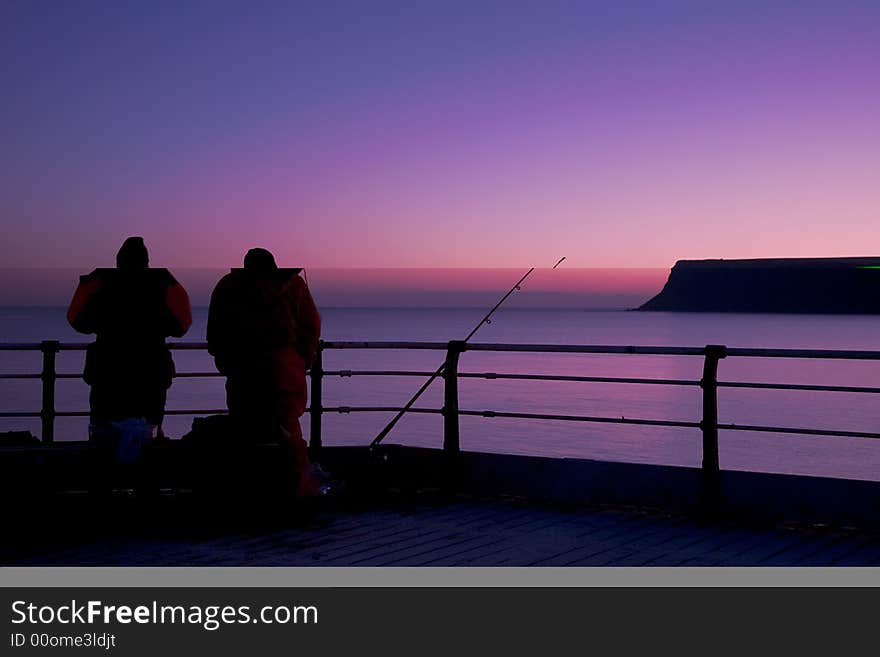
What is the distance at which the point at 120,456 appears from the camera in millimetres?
5609

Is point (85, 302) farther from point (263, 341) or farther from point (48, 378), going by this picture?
point (48, 378)

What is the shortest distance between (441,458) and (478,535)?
1.31 metres

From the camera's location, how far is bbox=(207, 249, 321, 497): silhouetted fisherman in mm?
5715

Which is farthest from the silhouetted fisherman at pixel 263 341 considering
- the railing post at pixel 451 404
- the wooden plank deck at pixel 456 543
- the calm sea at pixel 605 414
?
the calm sea at pixel 605 414

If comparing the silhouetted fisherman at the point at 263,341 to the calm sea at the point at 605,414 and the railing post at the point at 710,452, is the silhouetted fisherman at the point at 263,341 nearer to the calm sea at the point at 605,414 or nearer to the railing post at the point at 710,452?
the railing post at the point at 710,452

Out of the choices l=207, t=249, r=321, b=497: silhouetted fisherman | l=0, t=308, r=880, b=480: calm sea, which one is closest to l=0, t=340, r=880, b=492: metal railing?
l=207, t=249, r=321, b=497: silhouetted fisherman

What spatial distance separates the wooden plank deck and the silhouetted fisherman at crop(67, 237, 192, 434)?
2.34 ft

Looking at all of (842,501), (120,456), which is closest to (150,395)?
(120,456)

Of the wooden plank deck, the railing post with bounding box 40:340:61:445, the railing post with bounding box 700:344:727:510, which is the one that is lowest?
the wooden plank deck

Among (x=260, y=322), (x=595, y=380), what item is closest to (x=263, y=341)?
(x=260, y=322)

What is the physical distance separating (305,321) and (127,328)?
953mm

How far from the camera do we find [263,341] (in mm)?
5715

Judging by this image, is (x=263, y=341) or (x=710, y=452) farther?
(x=710, y=452)

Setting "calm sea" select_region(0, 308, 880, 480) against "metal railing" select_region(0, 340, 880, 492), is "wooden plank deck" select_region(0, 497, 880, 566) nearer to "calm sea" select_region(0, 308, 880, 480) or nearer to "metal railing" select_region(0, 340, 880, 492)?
"metal railing" select_region(0, 340, 880, 492)
